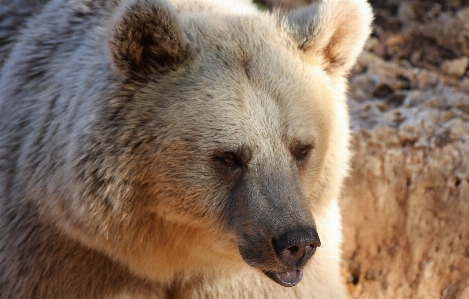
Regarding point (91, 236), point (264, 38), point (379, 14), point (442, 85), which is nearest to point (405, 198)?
point (442, 85)

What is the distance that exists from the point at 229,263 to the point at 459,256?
264 centimetres

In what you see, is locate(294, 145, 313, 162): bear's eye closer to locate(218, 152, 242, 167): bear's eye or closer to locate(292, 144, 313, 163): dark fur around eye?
locate(292, 144, 313, 163): dark fur around eye

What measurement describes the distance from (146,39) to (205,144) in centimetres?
64

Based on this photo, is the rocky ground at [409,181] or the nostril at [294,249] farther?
the rocky ground at [409,181]

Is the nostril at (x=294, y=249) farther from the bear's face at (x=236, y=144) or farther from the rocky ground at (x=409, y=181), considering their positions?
the rocky ground at (x=409, y=181)

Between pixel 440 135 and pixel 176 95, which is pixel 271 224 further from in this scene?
pixel 440 135

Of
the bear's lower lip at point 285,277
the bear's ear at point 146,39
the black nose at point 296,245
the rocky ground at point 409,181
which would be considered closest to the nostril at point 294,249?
the black nose at point 296,245

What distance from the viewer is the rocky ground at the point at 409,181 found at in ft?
20.6

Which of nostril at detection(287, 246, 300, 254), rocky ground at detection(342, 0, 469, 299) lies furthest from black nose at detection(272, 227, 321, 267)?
rocky ground at detection(342, 0, 469, 299)

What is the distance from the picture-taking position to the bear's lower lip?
4.04 meters

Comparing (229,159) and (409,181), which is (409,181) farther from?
(229,159)

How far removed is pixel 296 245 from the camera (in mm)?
3771

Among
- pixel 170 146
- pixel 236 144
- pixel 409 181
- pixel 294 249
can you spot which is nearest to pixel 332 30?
pixel 236 144

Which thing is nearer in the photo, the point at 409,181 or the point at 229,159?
the point at 229,159
